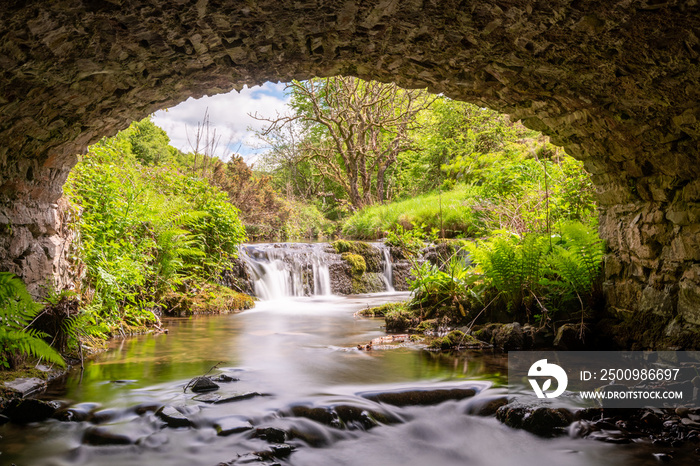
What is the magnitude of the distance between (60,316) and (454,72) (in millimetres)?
4495

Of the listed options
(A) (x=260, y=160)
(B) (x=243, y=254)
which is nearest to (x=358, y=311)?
(B) (x=243, y=254)

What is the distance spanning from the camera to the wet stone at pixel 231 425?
324 centimetres

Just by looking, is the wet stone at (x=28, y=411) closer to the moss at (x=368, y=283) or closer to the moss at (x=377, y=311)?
the moss at (x=377, y=311)

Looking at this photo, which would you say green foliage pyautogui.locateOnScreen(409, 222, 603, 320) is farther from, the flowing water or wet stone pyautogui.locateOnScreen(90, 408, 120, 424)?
wet stone pyautogui.locateOnScreen(90, 408, 120, 424)

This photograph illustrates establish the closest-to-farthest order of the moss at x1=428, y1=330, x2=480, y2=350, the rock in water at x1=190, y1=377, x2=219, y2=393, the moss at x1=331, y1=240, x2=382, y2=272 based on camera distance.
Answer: the rock in water at x1=190, y1=377, x2=219, y2=393, the moss at x1=428, y1=330, x2=480, y2=350, the moss at x1=331, y1=240, x2=382, y2=272

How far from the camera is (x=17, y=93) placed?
318cm


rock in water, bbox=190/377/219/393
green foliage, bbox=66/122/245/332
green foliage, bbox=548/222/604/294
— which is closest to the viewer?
rock in water, bbox=190/377/219/393

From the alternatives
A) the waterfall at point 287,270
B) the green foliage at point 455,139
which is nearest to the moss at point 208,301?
the waterfall at point 287,270

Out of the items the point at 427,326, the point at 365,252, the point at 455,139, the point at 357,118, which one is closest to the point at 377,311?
the point at 427,326

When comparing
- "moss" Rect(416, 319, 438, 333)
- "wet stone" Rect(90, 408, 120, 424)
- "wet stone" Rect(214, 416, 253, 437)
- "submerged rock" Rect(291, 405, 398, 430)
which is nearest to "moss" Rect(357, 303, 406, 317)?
"moss" Rect(416, 319, 438, 333)

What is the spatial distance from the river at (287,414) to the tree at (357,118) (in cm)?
1293

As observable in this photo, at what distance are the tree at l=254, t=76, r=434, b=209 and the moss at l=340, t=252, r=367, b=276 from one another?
6507 millimetres

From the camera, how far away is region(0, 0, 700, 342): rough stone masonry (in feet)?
9.46

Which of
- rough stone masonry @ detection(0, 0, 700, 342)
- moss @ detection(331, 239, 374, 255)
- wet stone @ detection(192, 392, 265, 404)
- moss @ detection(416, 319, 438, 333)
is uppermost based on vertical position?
rough stone masonry @ detection(0, 0, 700, 342)
